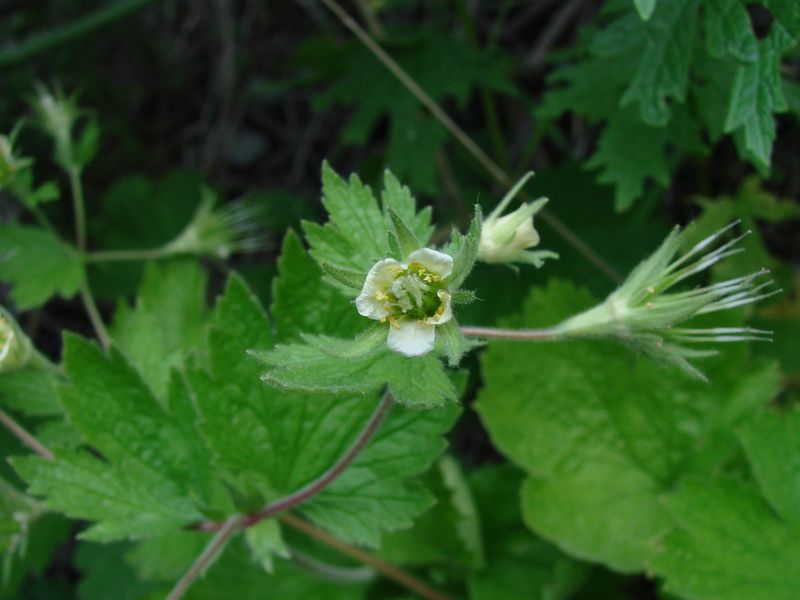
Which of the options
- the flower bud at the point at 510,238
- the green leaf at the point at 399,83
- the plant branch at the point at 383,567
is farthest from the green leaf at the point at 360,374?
the green leaf at the point at 399,83

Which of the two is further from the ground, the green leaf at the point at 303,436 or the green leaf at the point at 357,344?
the green leaf at the point at 357,344

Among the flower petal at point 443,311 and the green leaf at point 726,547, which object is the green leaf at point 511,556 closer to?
the green leaf at point 726,547

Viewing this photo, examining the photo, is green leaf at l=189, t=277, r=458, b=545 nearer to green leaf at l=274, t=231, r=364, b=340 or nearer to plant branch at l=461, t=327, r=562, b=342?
green leaf at l=274, t=231, r=364, b=340

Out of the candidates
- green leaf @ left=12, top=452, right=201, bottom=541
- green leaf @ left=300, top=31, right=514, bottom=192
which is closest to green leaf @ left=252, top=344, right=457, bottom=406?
green leaf @ left=12, top=452, right=201, bottom=541

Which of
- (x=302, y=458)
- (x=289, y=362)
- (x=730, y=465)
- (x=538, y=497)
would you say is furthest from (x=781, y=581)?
(x=289, y=362)

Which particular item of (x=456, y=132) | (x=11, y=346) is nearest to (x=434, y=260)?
(x=11, y=346)

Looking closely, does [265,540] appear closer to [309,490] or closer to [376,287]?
[309,490]
